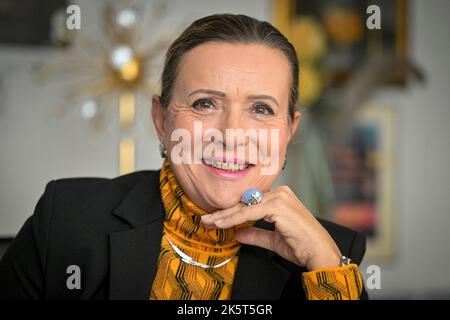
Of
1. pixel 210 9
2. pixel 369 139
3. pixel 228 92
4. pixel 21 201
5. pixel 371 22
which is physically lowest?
pixel 21 201

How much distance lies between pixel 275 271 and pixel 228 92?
365 millimetres

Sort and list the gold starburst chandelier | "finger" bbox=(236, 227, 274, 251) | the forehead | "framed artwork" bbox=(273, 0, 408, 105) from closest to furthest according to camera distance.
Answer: the forehead
"finger" bbox=(236, 227, 274, 251)
the gold starburst chandelier
"framed artwork" bbox=(273, 0, 408, 105)

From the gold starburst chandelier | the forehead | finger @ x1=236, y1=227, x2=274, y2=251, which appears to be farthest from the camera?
the gold starburst chandelier

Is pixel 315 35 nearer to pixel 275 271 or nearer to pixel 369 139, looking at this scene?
pixel 369 139

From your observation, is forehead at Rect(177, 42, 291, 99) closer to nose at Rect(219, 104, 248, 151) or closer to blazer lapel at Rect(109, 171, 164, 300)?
nose at Rect(219, 104, 248, 151)

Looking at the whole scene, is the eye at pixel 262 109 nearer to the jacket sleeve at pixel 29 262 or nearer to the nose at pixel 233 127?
the nose at pixel 233 127

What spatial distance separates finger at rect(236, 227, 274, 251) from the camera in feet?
3.25

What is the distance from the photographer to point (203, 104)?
0.90 meters

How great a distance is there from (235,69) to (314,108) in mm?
2419

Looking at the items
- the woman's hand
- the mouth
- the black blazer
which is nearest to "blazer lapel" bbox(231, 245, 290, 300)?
the black blazer

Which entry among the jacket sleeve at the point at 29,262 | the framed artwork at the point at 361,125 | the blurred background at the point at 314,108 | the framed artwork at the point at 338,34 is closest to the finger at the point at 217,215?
the jacket sleeve at the point at 29,262

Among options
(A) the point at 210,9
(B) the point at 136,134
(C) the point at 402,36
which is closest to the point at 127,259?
(B) the point at 136,134

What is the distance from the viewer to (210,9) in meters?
3.19

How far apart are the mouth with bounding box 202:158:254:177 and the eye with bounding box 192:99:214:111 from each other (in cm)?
8
